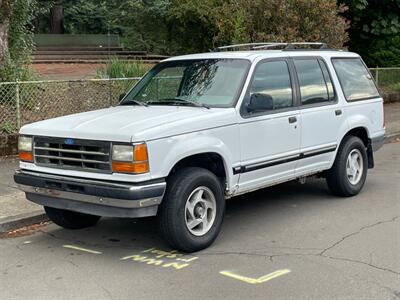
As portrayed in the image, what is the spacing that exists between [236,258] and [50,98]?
6562 millimetres

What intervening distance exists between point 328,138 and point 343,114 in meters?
0.45

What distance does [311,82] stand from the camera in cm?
696

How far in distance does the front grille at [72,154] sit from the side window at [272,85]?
5.54ft

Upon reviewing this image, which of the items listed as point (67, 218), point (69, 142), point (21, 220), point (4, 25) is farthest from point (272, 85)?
point (4, 25)

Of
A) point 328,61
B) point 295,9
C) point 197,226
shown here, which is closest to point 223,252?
point 197,226

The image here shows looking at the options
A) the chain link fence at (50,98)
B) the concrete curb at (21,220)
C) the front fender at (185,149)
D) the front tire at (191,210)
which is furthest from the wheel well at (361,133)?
the chain link fence at (50,98)

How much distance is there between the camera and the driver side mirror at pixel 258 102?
5.96m

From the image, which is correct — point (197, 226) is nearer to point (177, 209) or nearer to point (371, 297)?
point (177, 209)

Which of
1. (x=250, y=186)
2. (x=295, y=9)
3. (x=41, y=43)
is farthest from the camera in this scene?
(x=41, y=43)

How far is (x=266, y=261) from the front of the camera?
517cm

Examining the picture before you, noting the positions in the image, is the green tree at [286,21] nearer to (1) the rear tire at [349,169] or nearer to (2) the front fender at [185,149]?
(1) the rear tire at [349,169]

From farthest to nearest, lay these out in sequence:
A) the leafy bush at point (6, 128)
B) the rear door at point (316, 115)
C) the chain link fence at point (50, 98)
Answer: the chain link fence at point (50, 98)
the leafy bush at point (6, 128)
the rear door at point (316, 115)

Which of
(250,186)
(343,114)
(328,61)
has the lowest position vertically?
(250,186)

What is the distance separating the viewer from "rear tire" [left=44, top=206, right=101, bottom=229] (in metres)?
6.21
